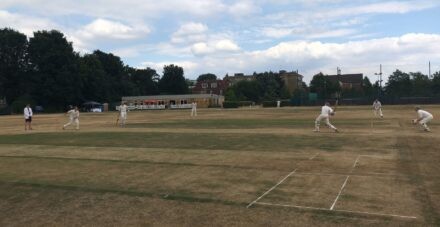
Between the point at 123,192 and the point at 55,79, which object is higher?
the point at 55,79

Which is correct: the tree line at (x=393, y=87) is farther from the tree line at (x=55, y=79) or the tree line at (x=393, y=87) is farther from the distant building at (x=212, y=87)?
the distant building at (x=212, y=87)

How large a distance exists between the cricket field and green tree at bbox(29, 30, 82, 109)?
90170mm

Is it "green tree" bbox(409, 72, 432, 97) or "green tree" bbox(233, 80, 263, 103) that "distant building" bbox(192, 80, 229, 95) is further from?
"green tree" bbox(409, 72, 432, 97)

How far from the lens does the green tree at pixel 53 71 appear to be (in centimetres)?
10719

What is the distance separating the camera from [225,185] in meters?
12.5

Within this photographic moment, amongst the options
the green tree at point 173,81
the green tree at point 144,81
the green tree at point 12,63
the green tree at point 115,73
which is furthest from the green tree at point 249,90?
the green tree at point 12,63

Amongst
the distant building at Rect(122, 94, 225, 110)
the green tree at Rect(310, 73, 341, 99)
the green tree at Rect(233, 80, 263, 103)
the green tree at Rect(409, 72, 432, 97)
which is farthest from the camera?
the green tree at Rect(233, 80, 263, 103)

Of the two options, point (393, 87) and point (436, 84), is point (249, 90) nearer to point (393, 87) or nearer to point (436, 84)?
point (393, 87)

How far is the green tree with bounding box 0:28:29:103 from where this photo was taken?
358 ft

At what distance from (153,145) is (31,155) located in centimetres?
519

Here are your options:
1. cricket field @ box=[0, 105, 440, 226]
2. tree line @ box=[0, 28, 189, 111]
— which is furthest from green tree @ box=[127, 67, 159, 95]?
cricket field @ box=[0, 105, 440, 226]

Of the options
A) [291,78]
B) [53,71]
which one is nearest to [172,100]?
[53,71]

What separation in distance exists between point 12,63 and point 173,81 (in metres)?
60.9

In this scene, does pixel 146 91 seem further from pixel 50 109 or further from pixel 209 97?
pixel 50 109
